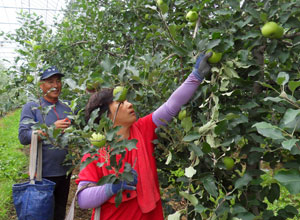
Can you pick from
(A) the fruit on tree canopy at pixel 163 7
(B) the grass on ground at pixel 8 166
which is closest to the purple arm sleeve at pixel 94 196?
(A) the fruit on tree canopy at pixel 163 7

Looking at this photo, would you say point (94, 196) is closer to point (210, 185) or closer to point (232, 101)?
point (210, 185)

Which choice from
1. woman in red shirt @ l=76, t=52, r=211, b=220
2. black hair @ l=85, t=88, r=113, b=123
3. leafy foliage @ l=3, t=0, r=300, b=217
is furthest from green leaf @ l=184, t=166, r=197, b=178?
black hair @ l=85, t=88, r=113, b=123

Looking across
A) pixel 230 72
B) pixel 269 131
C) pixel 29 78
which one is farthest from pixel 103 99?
pixel 29 78

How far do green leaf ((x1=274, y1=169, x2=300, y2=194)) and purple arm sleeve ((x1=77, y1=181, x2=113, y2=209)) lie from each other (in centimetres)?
69

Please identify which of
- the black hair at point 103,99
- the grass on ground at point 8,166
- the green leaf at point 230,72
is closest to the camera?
the green leaf at point 230,72

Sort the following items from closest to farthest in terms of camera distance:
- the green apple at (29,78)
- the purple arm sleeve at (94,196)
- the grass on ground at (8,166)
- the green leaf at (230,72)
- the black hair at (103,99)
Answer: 1. the green leaf at (230,72)
2. the purple arm sleeve at (94,196)
3. the black hair at (103,99)
4. the green apple at (29,78)
5. the grass on ground at (8,166)

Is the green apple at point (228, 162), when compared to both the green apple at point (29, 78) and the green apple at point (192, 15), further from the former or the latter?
the green apple at point (29, 78)

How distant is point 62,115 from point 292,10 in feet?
5.77

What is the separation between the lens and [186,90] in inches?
49.3

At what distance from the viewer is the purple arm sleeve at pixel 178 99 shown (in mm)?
1238

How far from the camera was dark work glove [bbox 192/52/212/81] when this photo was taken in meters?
1.17

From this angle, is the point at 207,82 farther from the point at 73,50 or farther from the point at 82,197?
the point at 73,50

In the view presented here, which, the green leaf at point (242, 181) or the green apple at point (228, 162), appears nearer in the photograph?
the green leaf at point (242, 181)

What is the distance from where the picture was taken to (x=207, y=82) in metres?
1.19
